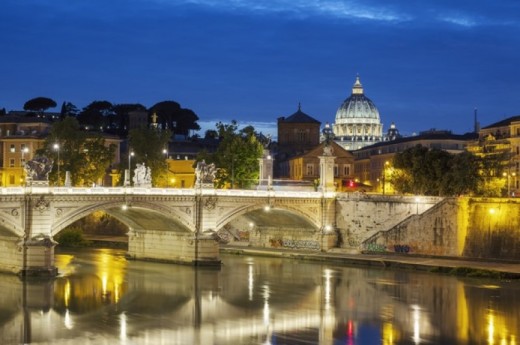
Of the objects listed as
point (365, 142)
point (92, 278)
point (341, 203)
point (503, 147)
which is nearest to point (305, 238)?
point (341, 203)

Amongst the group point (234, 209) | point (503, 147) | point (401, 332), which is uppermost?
point (503, 147)

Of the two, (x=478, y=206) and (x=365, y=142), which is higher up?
(x=365, y=142)

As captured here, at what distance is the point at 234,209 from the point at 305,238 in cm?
812

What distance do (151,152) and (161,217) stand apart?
26.9 meters

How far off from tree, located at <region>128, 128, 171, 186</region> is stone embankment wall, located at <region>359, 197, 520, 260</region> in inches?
1085

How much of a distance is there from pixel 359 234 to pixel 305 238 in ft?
12.8

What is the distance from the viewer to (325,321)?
138 feet

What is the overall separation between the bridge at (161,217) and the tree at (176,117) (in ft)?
204

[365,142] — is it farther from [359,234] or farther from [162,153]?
[359,234]

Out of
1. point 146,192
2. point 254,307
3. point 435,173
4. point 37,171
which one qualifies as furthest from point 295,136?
point 254,307

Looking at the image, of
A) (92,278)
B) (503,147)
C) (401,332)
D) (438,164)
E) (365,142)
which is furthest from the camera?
(365,142)

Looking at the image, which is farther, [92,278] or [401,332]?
[92,278]

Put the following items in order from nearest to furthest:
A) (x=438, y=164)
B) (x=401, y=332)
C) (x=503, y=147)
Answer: (x=401, y=332), (x=438, y=164), (x=503, y=147)

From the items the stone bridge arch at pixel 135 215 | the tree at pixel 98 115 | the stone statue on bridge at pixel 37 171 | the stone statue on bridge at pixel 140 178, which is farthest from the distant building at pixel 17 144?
the stone statue on bridge at pixel 37 171
